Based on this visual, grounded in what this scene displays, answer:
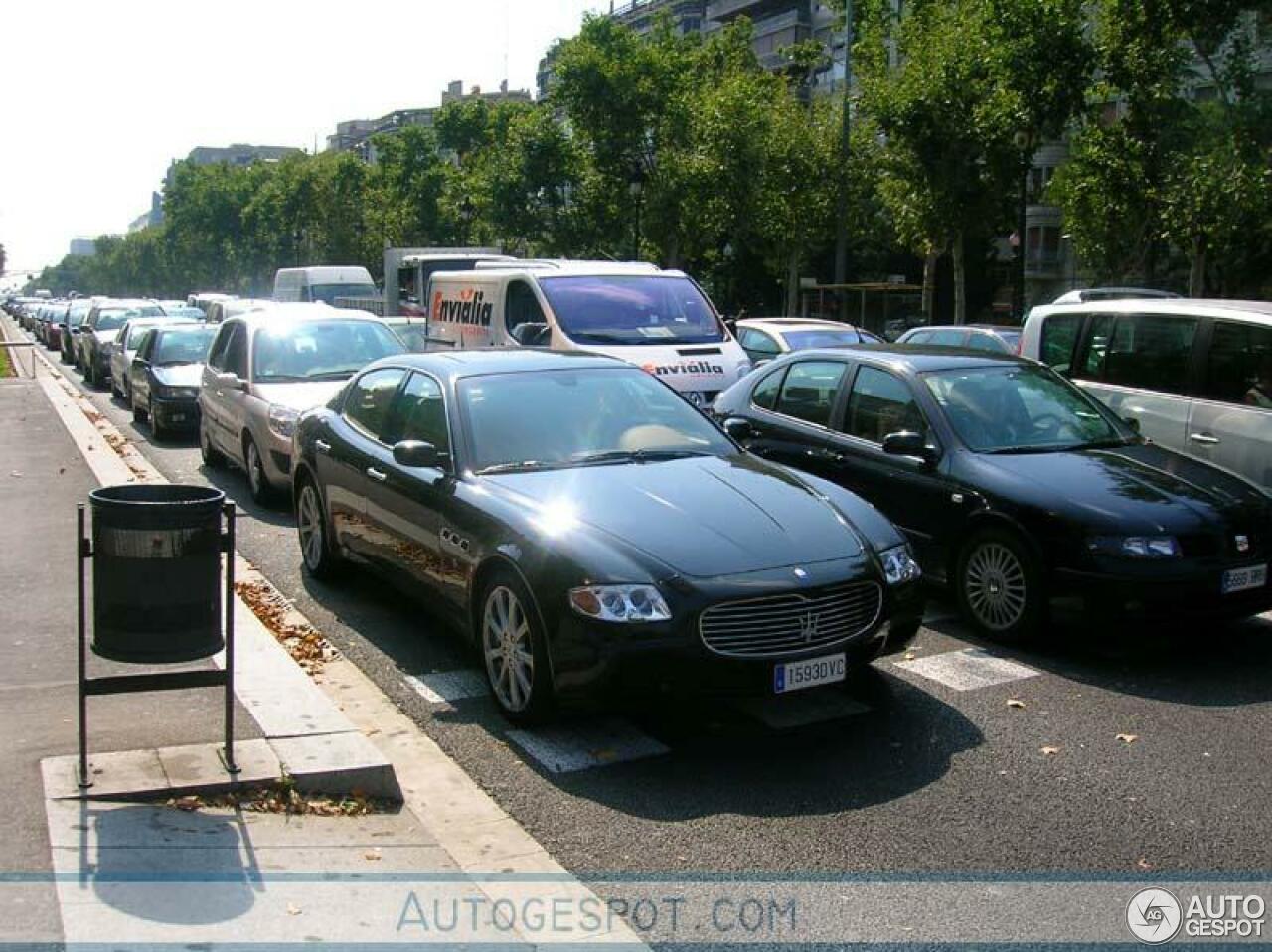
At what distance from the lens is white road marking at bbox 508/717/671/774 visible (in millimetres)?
5770

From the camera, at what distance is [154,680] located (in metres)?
5.18

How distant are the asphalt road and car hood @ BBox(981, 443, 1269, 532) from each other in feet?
2.05

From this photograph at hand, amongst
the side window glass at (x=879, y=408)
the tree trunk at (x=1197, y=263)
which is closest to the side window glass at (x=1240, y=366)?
the side window glass at (x=879, y=408)

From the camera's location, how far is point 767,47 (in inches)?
2953

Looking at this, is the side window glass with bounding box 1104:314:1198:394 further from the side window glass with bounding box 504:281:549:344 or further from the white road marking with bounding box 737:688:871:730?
the side window glass with bounding box 504:281:549:344

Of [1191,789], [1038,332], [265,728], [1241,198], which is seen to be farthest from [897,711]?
[1241,198]

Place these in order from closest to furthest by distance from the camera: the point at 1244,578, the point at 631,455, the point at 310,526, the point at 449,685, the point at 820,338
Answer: the point at 449,685, the point at 631,455, the point at 1244,578, the point at 310,526, the point at 820,338

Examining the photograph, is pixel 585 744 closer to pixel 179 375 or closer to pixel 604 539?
pixel 604 539

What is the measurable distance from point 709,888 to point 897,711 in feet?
7.02

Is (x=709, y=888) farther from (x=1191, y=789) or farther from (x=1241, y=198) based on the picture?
(x=1241, y=198)

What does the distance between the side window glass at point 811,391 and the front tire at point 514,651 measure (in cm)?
371

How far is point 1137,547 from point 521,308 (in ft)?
29.4

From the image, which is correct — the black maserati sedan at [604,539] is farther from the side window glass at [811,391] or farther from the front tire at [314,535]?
the side window glass at [811,391]

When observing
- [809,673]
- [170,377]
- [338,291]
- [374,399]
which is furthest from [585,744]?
[338,291]
